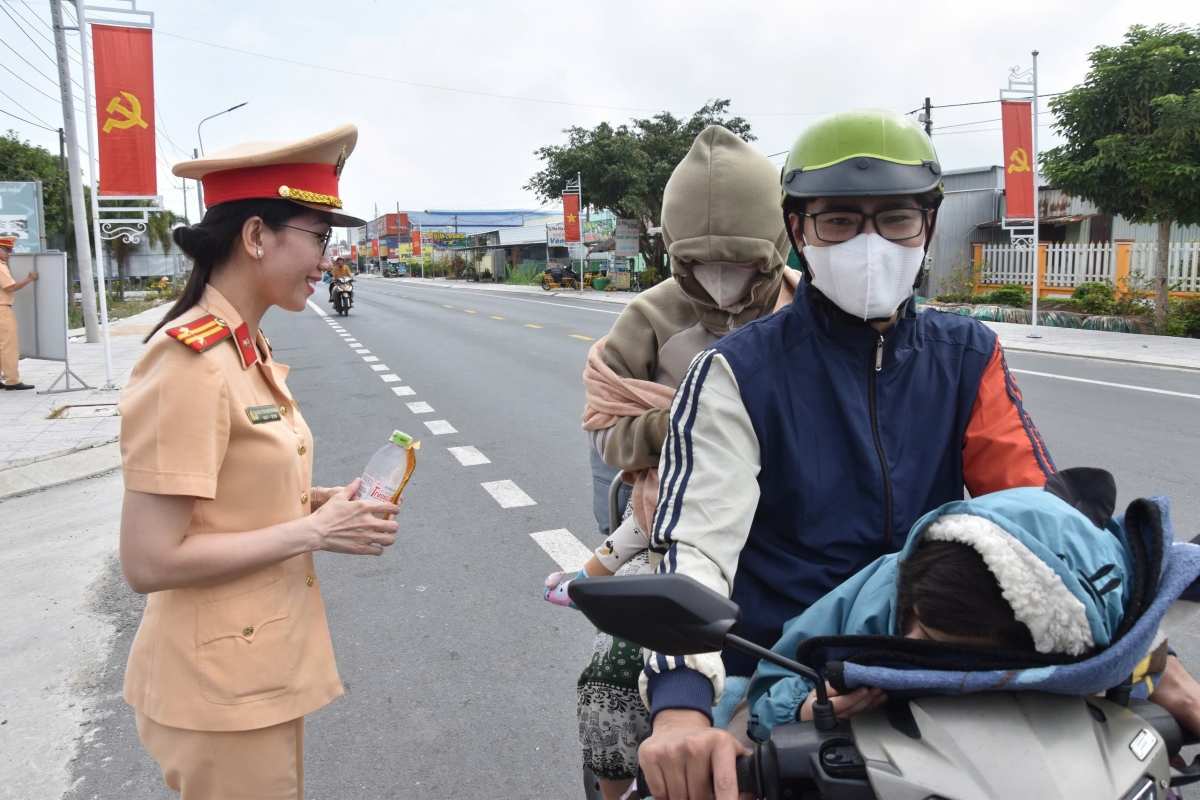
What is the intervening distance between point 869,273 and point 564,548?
149 inches

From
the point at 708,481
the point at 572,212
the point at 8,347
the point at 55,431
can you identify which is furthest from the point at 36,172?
the point at 708,481

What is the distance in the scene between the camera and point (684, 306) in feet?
8.48

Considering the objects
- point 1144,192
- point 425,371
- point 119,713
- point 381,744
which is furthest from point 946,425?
point 1144,192

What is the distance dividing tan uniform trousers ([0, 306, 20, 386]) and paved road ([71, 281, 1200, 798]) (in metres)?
3.41

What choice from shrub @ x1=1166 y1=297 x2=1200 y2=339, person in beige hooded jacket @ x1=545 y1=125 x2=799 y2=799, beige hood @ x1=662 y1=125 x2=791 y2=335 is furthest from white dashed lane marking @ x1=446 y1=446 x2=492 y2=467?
shrub @ x1=1166 y1=297 x2=1200 y2=339

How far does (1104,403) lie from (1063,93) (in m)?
9.77

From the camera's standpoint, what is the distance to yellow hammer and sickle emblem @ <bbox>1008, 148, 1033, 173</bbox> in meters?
16.6

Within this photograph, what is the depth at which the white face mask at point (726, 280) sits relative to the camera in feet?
7.91

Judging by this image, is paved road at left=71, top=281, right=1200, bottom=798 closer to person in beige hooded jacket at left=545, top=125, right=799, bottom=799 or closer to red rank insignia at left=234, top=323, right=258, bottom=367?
person in beige hooded jacket at left=545, top=125, right=799, bottom=799

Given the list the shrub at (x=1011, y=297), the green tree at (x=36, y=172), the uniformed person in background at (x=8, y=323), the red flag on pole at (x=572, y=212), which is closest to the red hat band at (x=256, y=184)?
the uniformed person in background at (x=8, y=323)

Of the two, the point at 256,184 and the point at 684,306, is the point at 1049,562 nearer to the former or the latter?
the point at 684,306

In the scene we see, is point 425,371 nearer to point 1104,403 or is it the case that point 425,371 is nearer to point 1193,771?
point 1104,403

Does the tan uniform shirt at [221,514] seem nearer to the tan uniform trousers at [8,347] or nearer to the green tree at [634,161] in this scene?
the tan uniform trousers at [8,347]

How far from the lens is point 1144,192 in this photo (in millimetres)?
15117
